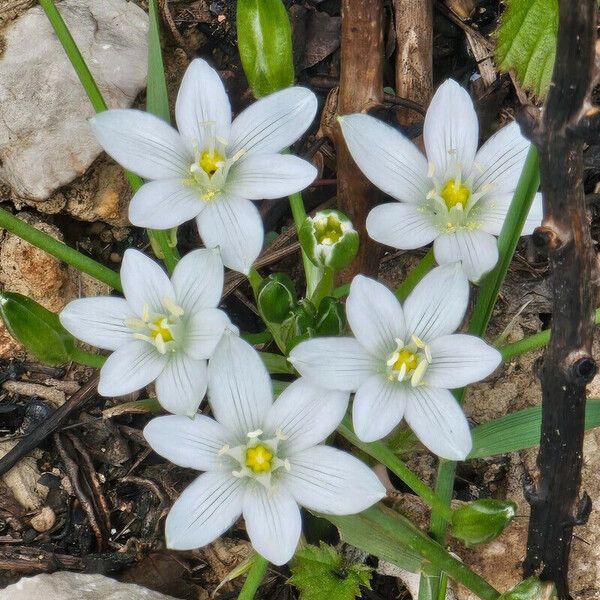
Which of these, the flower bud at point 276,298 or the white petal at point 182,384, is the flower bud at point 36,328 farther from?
the flower bud at point 276,298

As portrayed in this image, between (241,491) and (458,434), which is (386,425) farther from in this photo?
(241,491)

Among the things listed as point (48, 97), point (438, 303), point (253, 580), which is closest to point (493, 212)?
point (438, 303)

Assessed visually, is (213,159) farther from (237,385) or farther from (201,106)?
(237,385)

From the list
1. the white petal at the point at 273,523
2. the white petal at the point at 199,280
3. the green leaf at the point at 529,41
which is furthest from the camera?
the green leaf at the point at 529,41

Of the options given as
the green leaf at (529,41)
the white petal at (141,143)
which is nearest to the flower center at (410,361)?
the white petal at (141,143)

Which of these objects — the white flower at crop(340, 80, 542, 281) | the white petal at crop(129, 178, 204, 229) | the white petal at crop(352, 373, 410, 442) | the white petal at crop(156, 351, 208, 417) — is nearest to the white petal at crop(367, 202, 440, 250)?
the white flower at crop(340, 80, 542, 281)

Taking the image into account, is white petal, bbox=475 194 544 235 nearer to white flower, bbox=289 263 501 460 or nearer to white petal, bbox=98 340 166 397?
white flower, bbox=289 263 501 460
